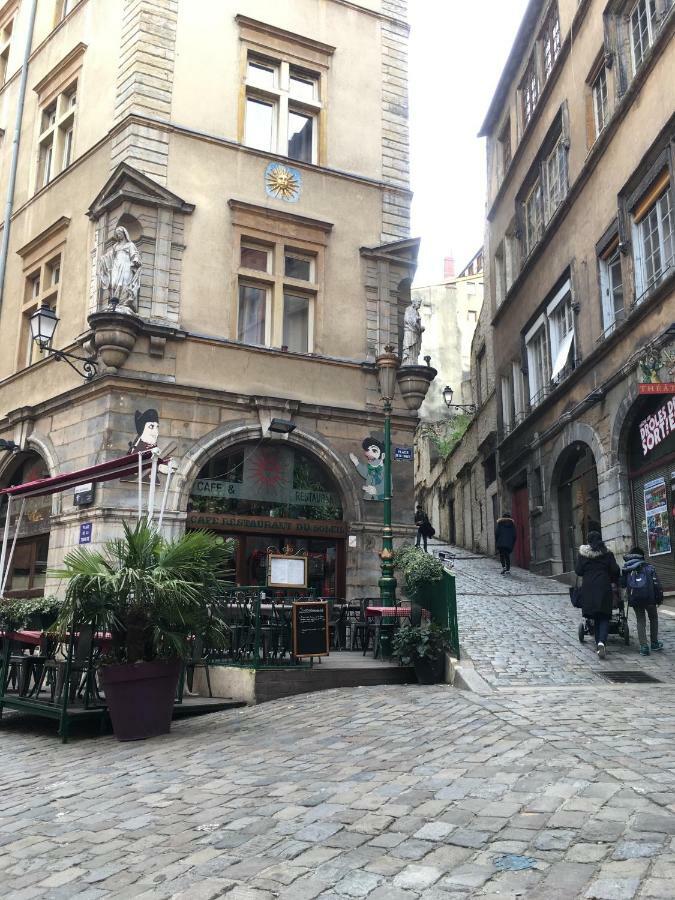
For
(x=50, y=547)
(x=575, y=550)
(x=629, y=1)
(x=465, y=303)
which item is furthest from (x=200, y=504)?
(x=465, y=303)

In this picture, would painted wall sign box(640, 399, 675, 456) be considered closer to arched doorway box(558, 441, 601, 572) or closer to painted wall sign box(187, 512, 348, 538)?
arched doorway box(558, 441, 601, 572)

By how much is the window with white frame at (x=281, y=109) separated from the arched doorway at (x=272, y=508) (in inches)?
259

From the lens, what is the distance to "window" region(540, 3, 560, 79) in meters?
23.4

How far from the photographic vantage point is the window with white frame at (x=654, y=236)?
15688 mm

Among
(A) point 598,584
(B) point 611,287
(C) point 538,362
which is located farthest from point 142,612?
(C) point 538,362

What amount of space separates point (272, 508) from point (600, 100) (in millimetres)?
12190

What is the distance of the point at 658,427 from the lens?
50.1ft

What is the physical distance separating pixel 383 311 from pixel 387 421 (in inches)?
214

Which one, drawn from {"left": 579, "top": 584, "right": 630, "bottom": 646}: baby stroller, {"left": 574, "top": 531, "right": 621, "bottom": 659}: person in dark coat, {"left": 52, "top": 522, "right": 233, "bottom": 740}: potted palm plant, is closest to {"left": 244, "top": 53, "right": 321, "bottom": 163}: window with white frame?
{"left": 574, "top": 531, "right": 621, "bottom": 659}: person in dark coat

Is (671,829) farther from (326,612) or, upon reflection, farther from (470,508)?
(470,508)

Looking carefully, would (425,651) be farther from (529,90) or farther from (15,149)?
(529,90)

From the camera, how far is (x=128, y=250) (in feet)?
51.7

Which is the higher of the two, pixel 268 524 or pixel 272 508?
pixel 272 508

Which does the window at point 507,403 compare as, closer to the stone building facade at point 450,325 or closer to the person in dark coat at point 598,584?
the person in dark coat at point 598,584
